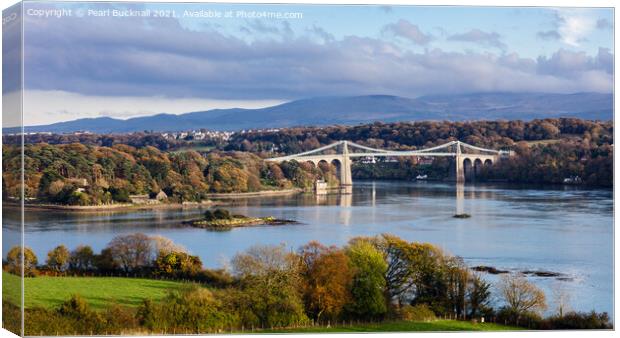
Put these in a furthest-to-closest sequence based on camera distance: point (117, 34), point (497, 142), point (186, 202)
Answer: point (497, 142), point (186, 202), point (117, 34)

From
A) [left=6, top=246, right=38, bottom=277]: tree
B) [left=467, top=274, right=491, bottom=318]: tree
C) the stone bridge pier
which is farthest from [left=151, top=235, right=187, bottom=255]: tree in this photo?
the stone bridge pier

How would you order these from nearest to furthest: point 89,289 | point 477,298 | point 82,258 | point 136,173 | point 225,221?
point 89,289 → point 82,258 → point 477,298 → point 225,221 → point 136,173

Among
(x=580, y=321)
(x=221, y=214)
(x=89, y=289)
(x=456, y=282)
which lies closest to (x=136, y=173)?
(x=221, y=214)

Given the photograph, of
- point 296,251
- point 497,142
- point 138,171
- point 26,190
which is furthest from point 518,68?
point 26,190

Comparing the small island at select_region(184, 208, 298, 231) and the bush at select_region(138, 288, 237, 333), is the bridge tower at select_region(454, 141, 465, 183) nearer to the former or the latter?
the small island at select_region(184, 208, 298, 231)

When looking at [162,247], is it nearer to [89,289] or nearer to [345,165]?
A: [89,289]

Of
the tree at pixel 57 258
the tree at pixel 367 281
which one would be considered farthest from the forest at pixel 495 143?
the tree at pixel 57 258

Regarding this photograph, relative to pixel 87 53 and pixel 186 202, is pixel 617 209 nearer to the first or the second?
pixel 186 202
